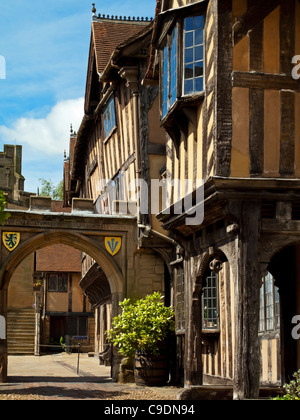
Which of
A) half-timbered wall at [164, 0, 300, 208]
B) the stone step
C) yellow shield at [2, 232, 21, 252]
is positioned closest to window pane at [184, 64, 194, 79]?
half-timbered wall at [164, 0, 300, 208]

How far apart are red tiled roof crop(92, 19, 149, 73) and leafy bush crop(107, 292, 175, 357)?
8.21 meters

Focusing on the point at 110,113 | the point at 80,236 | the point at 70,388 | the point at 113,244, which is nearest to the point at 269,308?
the point at 70,388

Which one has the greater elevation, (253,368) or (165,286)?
(165,286)

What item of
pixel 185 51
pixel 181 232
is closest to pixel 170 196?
pixel 181 232

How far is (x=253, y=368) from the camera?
31.1ft

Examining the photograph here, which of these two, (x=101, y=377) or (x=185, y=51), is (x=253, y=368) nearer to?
(x=185, y=51)

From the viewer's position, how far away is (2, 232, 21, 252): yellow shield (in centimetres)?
1599

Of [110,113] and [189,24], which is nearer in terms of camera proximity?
[189,24]

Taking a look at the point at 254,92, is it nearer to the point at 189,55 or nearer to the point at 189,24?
the point at 189,55

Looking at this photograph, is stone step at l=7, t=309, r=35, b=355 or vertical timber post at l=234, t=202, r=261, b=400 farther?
stone step at l=7, t=309, r=35, b=355

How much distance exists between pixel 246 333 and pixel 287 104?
336 cm

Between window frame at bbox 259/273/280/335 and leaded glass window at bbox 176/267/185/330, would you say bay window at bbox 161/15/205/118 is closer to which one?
window frame at bbox 259/273/280/335

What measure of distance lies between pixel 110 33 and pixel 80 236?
24.4 feet

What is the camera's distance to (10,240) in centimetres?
1603
